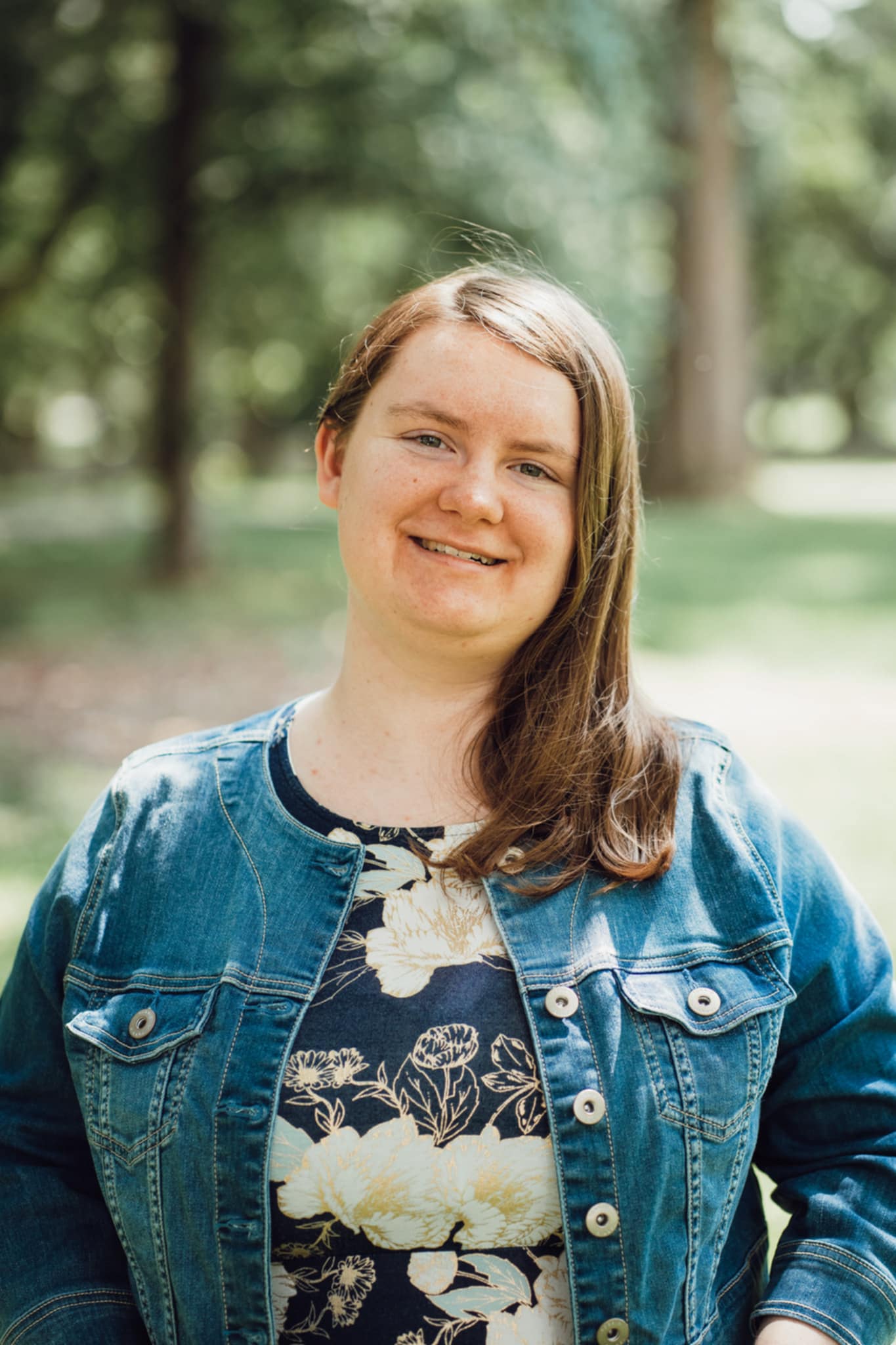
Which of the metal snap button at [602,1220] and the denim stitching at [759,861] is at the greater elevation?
the denim stitching at [759,861]

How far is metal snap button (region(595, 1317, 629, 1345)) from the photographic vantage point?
157cm

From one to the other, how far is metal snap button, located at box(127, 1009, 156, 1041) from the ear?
0.81 metres

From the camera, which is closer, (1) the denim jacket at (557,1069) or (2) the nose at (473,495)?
(1) the denim jacket at (557,1069)

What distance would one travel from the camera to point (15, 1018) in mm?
1765

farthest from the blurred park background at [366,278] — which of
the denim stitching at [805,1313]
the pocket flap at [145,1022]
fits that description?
the denim stitching at [805,1313]

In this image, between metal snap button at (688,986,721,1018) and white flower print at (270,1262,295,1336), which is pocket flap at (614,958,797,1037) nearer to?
metal snap button at (688,986,721,1018)

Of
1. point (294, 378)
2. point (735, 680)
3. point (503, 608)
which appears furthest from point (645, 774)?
point (294, 378)

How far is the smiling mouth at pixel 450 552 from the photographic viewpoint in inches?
69.9

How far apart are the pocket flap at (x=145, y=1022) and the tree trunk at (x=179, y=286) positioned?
37.1 ft

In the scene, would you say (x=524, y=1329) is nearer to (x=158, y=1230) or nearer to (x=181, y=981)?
(x=158, y=1230)

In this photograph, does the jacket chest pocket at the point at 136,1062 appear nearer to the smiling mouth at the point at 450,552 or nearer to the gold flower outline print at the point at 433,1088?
the gold flower outline print at the point at 433,1088

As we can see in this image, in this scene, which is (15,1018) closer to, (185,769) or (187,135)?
(185,769)

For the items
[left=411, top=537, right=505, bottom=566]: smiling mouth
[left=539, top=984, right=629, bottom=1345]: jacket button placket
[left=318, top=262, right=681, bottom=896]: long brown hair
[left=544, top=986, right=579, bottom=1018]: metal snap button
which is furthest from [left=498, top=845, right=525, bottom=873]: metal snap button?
[left=411, top=537, right=505, bottom=566]: smiling mouth

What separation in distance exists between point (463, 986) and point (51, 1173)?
0.64 m
